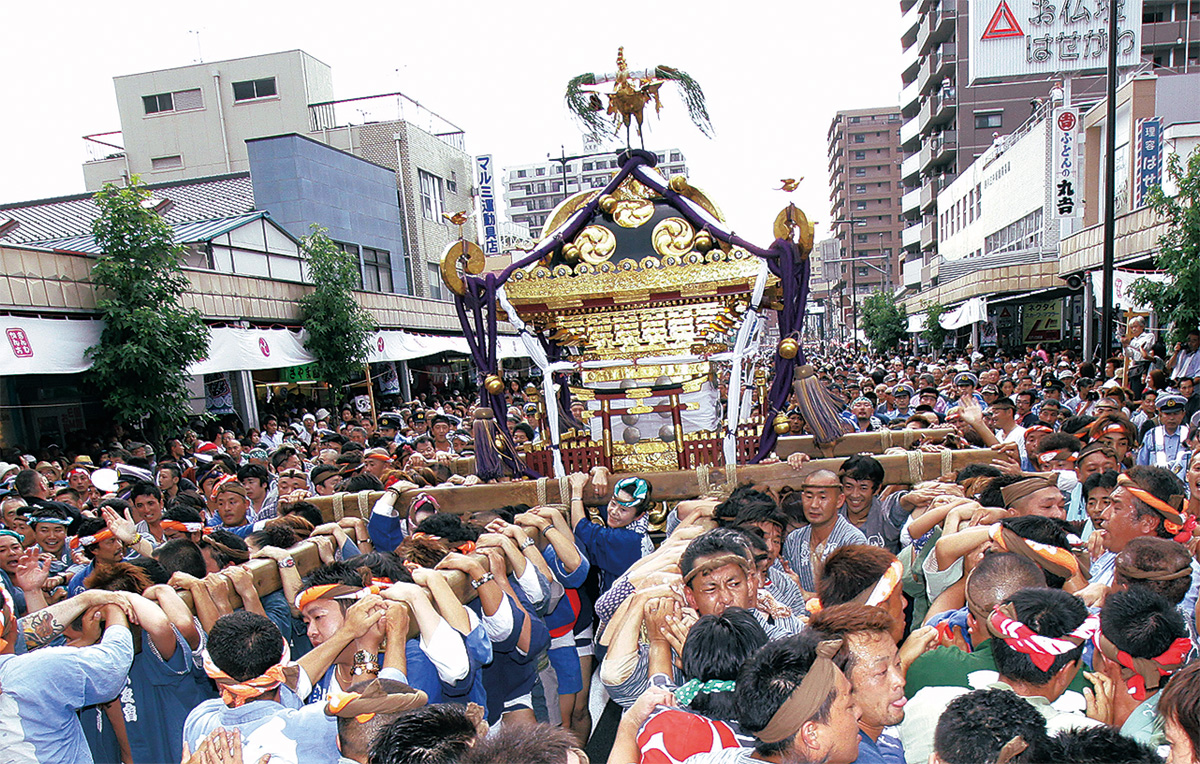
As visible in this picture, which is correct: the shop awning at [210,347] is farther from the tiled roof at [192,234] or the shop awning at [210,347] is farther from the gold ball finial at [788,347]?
the gold ball finial at [788,347]

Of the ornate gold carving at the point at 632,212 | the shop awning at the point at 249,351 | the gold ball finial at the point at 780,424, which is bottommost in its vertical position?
the gold ball finial at the point at 780,424

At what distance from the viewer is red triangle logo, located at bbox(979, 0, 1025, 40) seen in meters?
24.7

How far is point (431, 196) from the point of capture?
78.1ft

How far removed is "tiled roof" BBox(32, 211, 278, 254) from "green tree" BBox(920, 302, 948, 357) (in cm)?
1921

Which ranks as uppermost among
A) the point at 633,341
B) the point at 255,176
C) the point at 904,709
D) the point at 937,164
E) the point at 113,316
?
the point at 937,164

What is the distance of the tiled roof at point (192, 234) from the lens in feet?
38.8

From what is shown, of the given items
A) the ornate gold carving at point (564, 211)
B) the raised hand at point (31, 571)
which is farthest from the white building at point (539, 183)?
the raised hand at point (31, 571)

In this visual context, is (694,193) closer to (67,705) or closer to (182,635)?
(182,635)

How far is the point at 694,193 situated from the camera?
505 cm

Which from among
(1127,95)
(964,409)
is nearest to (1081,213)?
(1127,95)

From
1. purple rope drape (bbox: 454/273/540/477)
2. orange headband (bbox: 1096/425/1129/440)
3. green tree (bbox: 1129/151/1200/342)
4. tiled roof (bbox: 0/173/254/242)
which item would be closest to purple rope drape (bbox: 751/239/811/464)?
purple rope drape (bbox: 454/273/540/477)

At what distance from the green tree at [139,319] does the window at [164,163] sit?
1675 centimetres

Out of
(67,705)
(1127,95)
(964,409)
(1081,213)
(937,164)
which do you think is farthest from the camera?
(937,164)

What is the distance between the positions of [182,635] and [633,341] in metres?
2.99
